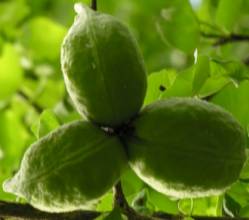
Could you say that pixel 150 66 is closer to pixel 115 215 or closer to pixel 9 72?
pixel 9 72

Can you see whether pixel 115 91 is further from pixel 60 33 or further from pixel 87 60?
pixel 60 33

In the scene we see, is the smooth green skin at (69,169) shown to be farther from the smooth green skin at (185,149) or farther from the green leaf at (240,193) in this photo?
the green leaf at (240,193)

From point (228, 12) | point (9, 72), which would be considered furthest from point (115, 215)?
point (9, 72)

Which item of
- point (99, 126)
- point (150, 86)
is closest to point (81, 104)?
point (99, 126)

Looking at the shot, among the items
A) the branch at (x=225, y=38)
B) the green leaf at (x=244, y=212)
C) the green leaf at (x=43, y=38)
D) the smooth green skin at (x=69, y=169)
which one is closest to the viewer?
the smooth green skin at (x=69, y=169)

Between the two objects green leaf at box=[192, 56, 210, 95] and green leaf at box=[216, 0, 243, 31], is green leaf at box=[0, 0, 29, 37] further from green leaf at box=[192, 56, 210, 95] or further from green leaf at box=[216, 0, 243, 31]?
green leaf at box=[192, 56, 210, 95]

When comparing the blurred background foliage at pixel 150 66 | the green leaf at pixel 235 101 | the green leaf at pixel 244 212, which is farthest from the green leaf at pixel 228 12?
the green leaf at pixel 244 212
